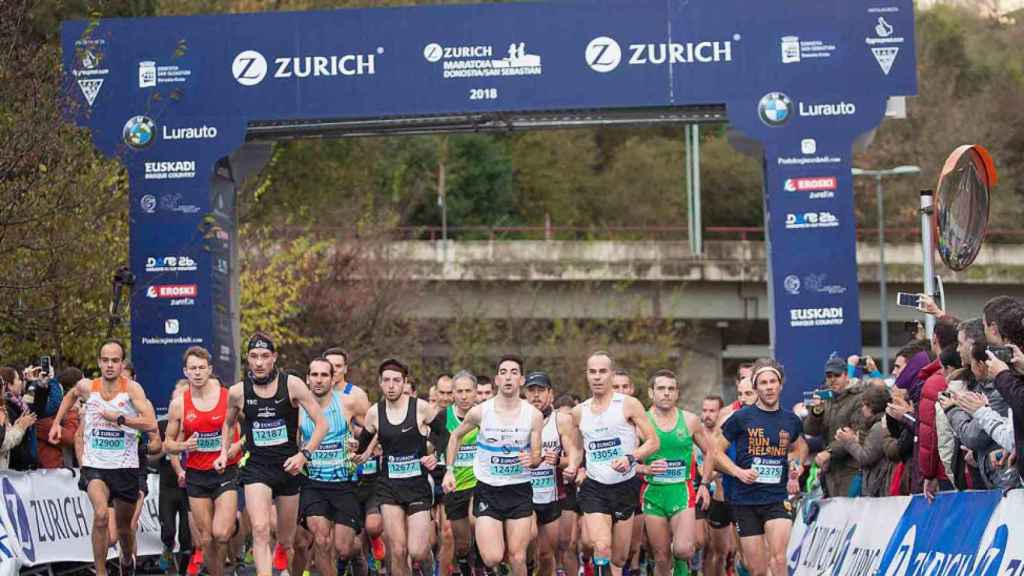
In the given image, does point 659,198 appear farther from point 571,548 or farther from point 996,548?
point 996,548

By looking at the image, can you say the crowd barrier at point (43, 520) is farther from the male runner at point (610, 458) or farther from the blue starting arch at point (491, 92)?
the male runner at point (610, 458)

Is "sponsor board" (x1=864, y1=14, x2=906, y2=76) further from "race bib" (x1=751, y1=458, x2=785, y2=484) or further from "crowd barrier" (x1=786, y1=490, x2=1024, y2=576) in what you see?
"race bib" (x1=751, y1=458, x2=785, y2=484)

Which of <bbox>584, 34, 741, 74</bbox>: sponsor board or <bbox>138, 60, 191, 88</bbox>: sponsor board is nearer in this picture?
<bbox>584, 34, 741, 74</bbox>: sponsor board

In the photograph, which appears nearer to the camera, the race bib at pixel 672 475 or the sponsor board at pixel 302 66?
the race bib at pixel 672 475

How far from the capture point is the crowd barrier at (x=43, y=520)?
1600 cm

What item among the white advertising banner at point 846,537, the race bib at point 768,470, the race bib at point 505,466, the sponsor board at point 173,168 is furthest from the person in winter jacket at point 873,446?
the sponsor board at point 173,168

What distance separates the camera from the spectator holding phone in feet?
53.2

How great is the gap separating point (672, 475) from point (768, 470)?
1.03m

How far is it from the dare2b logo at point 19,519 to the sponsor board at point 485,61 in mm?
8133

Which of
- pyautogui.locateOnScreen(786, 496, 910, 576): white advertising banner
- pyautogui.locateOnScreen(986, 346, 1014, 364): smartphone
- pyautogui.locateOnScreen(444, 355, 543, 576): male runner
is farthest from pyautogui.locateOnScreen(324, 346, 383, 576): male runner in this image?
pyautogui.locateOnScreen(986, 346, 1014, 364): smartphone

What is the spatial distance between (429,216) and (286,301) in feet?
92.2

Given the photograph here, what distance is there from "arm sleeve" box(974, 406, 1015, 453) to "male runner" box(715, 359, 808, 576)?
13.6 ft

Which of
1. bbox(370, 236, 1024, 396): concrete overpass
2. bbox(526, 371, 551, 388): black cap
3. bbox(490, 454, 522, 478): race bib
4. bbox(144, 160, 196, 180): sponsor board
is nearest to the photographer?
bbox(490, 454, 522, 478): race bib

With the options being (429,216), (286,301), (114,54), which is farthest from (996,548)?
(429,216)
